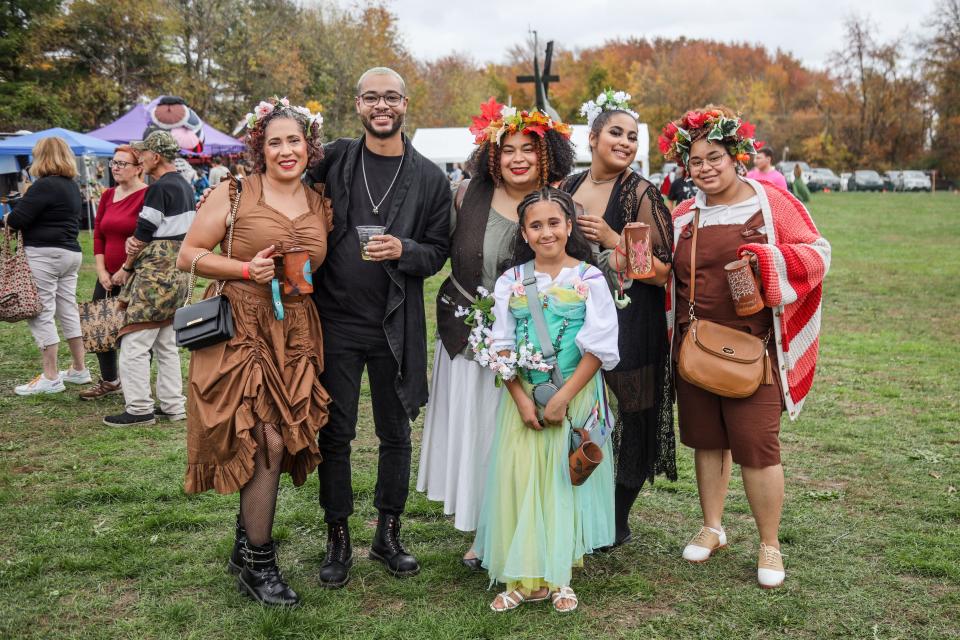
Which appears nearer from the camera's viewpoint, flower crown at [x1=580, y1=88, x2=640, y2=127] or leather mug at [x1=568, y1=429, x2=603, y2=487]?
leather mug at [x1=568, y1=429, x2=603, y2=487]

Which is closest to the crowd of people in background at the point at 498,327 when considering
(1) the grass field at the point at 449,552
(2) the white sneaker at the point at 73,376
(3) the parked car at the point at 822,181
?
(1) the grass field at the point at 449,552

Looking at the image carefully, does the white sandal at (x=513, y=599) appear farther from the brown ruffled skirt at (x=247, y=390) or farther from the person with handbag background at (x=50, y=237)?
the person with handbag background at (x=50, y=237)

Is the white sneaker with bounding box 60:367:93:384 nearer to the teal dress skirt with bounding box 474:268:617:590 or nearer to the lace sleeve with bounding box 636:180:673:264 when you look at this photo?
the teal dress skirt with bounding box 474:268:617:590

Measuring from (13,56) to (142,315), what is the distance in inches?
1013

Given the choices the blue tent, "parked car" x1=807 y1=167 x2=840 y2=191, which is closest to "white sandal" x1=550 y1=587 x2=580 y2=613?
the blue tent

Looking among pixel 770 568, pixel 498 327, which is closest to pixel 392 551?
pixel 498 327

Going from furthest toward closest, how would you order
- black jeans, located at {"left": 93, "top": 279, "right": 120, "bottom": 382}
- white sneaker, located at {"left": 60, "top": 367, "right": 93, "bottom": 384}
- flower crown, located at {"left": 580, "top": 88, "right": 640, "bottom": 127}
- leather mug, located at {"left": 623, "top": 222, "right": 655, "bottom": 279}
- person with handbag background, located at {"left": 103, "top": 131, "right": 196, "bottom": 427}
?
1. white sneaker, located at {"left": 60, "top": 367, "right": 93, "bottom": 384}
2. black jeans, located at {"left": 93, "top": 279, "right": 120, "bottom": 382}
3. person with handbag background, located at {"left": 103, "top": 131, "right": 196, "bottom": 427}
4. flower crown, located at {"left": 580, "top": 88, "right": 640, "bottom": 127}
5. leather mug, located at {"left": 623, "top": 222, "right": 655, "bottom": 279}

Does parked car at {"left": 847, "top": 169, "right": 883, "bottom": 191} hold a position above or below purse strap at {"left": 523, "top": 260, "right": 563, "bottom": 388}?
above

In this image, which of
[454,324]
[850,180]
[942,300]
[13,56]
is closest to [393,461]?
[454,324]

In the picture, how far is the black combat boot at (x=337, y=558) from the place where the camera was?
370cm

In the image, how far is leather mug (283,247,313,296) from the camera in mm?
3324

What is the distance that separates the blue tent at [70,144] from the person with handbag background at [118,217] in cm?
1095

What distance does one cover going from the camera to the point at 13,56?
2669 centimetres

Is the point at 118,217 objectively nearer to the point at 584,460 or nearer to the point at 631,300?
the point at 631,300
